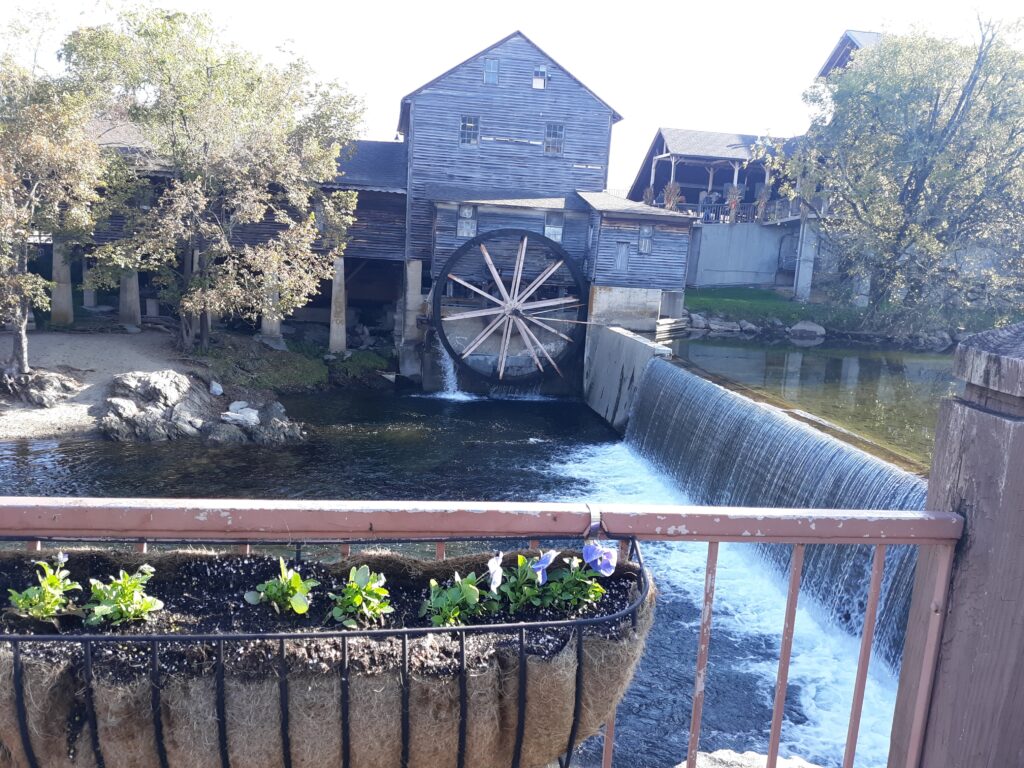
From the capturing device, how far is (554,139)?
66.5ft

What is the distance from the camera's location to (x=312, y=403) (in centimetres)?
1602

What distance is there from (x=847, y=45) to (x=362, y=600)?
91.7ft

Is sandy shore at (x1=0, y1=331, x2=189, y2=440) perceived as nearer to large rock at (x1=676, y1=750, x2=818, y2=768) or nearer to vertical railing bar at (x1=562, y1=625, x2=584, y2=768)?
large rock at (x1=676, y1=750, x2=818, y2=768)

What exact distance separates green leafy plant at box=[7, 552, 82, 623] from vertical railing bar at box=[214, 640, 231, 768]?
1.05 ft

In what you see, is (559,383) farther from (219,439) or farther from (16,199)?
(16,199)

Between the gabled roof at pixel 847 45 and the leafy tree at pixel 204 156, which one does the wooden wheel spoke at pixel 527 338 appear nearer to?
the leafy tree at pixel 204 156

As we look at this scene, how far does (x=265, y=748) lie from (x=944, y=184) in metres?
20.3

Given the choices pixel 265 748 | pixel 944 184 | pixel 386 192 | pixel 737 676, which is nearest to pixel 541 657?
pixel 265 748

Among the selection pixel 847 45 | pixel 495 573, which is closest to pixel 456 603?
pixel 495 573

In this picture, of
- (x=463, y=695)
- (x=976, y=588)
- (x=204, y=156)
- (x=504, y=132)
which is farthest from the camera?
(x=504, y=132)

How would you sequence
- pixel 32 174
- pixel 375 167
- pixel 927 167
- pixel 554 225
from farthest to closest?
1. pixel 375 167
2. pixel 554 225
3. pixel 927 167
4. pixel 32 174

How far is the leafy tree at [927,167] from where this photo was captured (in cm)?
1797

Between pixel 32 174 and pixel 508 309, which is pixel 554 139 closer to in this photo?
pixel 508 309

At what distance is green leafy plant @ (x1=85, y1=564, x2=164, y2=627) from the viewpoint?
150cm
